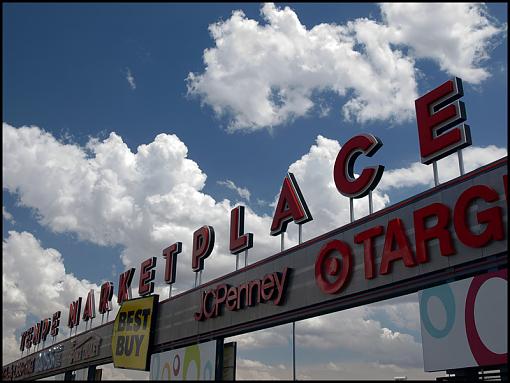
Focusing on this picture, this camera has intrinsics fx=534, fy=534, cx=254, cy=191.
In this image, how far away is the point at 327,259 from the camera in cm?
2627

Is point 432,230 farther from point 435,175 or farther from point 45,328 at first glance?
point 45,328

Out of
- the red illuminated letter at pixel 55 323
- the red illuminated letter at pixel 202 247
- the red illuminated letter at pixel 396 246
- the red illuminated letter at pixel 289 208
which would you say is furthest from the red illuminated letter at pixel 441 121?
the red illuminated letter at pixel 55 323

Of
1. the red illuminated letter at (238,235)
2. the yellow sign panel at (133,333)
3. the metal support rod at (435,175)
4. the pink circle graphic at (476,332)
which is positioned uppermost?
the red illuminated letter at (238,235)

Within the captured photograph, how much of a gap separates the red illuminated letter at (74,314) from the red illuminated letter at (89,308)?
3.69 meters

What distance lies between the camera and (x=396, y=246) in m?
22.7

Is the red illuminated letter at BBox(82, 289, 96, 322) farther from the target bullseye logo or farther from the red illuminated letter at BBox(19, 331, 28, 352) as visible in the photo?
the target bullseye logo

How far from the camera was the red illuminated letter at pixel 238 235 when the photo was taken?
109 ft

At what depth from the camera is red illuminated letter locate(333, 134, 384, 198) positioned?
25.2 meters

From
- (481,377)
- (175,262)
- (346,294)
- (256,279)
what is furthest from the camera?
(175,262)

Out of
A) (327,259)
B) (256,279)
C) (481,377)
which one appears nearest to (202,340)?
(256,279)

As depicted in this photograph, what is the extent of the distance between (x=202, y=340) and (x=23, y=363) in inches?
2131

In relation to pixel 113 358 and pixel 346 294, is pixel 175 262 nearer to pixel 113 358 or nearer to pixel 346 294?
pixel 113 358

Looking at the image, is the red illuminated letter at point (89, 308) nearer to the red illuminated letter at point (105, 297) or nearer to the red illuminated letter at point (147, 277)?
the red illuminated letter at point (105, 297)

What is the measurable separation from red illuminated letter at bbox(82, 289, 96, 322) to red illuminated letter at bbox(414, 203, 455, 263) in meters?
43.0
